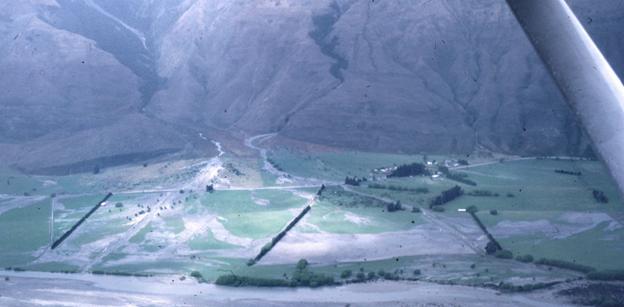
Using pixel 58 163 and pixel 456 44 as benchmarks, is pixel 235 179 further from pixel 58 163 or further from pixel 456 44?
pixel 456 44

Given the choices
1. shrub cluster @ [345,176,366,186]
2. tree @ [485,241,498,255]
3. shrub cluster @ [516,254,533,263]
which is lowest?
shrub cluster @ [516,254,533,263]

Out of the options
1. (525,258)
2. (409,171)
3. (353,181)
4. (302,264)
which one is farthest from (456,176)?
(302,264)

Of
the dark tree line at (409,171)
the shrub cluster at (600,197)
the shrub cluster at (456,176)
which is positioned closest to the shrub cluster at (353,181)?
the dark tree line at (409,171)

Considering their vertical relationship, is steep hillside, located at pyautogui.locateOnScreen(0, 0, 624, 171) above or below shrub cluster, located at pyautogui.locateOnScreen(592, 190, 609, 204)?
above

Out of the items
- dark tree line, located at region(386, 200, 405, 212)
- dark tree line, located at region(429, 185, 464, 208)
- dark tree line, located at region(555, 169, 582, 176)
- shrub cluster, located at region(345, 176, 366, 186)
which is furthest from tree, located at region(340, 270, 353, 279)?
dark tree line, located at region(555, 169, 582, 176)

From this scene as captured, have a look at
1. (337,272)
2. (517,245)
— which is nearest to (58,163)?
(337,272)

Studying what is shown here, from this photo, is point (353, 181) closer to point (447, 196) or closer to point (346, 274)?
point (447, 196)

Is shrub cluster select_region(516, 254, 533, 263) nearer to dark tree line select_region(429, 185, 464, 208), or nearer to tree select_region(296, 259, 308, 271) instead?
tree select_region(296, 259, 308, 271)
